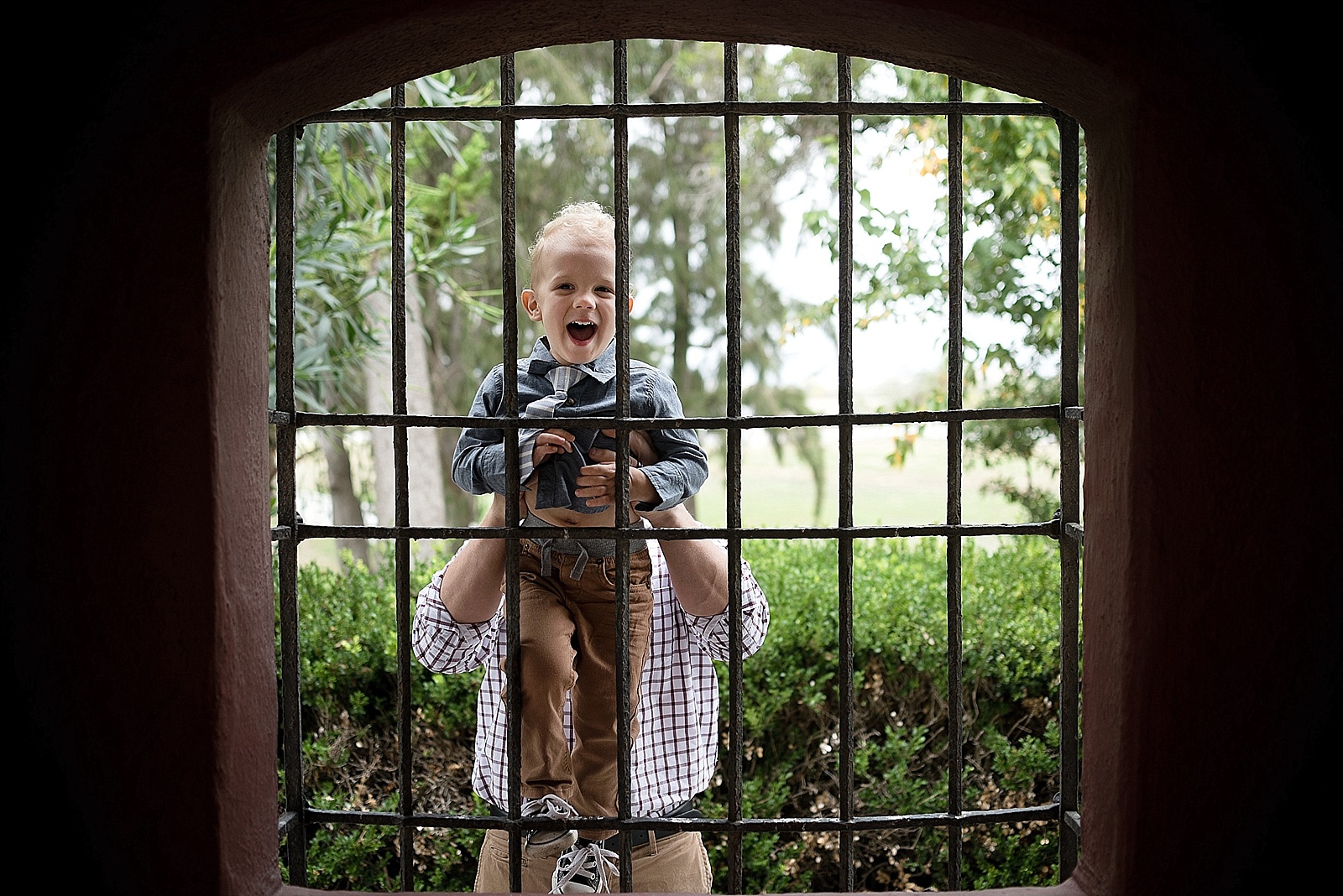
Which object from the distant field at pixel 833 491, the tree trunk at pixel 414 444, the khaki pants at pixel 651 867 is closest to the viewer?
the khaki pants at pixel 651 867

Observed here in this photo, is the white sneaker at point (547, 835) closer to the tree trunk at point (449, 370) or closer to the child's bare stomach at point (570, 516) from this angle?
the child's bare stomach at point (570, 516)

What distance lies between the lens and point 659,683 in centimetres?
233

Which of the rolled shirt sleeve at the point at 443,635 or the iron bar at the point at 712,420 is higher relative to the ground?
the iron bar at the point at 712,420

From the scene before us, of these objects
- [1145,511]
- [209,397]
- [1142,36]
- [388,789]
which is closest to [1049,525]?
[1145,511]

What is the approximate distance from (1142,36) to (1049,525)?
34.7 inches

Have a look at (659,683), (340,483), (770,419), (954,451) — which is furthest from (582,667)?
(340,483)

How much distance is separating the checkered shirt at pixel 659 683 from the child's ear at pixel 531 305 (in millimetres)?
573

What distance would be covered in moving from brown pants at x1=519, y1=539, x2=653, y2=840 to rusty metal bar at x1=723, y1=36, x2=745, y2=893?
1.04 ft

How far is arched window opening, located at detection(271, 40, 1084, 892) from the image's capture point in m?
1.92

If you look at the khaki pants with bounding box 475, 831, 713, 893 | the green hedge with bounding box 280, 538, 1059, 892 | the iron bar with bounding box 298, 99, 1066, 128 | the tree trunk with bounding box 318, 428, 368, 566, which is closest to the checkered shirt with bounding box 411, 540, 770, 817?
the khaki pants with bounding box 475, 831, 713, 893

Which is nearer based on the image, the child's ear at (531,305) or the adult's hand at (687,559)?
the adult's hand at (687,559)

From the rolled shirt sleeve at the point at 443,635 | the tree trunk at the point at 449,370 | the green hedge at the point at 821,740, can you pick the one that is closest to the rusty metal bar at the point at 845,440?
the rolled shirt sleeve at the point at 443,635

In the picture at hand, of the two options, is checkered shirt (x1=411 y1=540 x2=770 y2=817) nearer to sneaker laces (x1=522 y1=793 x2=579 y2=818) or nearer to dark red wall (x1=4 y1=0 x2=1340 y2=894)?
sneaker laces (x1=522 y1=793 x2=579 y2=818)

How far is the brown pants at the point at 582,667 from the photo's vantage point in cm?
216
